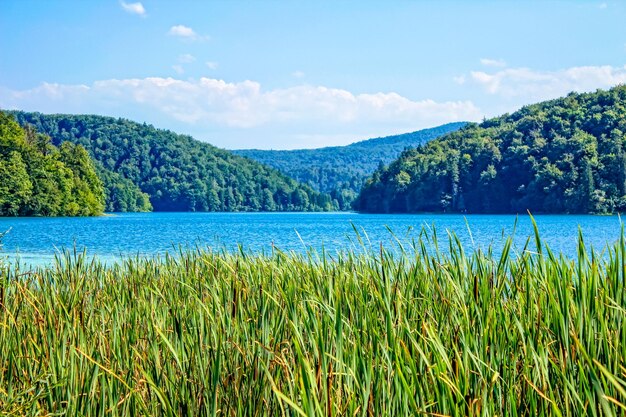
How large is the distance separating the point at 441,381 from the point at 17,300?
155 inches

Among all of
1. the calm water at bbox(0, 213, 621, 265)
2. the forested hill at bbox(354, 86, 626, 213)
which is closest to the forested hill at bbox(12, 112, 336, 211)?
the forested hill at bbox(354, 86, 626, 213)

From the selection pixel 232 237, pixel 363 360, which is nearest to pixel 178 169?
pixel 232 237

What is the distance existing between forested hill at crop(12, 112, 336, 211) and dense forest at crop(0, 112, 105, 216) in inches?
2329

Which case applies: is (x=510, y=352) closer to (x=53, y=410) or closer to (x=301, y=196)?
(x=53, y=410)

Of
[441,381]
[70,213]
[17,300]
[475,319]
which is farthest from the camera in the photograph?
[70,213]

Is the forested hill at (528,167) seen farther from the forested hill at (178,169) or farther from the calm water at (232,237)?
the forested hill at (178,169)

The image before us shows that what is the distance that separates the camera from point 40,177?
69.4 m

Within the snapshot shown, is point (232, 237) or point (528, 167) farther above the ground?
point (528, 167)

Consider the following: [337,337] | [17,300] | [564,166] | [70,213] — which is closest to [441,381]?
[337,337]

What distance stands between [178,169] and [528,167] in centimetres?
8210

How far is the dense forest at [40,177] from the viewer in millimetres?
65562

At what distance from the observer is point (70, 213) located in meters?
75.3

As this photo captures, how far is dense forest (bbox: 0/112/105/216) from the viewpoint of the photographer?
65562 millimetres

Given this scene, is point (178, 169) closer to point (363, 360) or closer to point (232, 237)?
point (232, 237)
